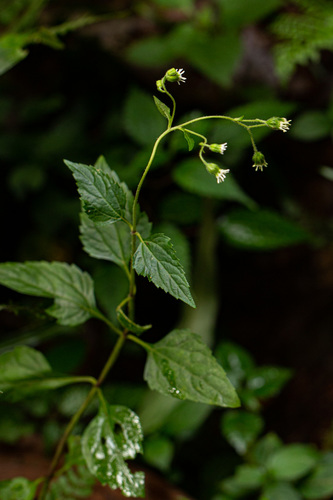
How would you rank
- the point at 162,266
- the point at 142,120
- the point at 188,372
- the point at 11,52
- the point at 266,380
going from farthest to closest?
the point at 142,120 < the point at 266,380 < the point at 11,52 < the point at 188,372 < the point at 162,266

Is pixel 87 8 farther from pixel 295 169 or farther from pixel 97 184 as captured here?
pixel 97 184

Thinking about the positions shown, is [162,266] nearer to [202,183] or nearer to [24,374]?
[24,374]

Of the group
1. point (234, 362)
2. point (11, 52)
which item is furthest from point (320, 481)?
point (11, 52)

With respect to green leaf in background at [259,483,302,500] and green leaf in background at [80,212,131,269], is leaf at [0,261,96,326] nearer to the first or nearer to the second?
green leaf in background at [80,212,131,269]

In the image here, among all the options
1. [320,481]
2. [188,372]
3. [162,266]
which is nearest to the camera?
[162,266]

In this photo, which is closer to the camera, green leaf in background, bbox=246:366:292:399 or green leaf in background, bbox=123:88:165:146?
green leaf in background, bbox=246:366:292:399

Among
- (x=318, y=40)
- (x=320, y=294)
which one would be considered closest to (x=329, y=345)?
(x=320, y=294)

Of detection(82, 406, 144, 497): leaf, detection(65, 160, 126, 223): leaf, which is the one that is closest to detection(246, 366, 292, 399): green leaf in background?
detection(82, 406, 144, 497): leaf
